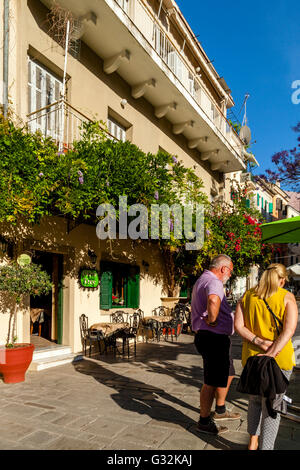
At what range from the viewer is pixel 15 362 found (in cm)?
567

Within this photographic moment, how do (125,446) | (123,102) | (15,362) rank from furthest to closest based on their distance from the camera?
1. (123,102)
2. (15,362)
3. (125,446)

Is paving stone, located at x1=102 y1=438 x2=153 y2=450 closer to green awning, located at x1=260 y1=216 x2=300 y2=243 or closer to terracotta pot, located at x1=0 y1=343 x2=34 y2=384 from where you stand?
terracotta pot, located at x1=0 y1=343 x2=34 y2=384

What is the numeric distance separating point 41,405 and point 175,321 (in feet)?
19.4

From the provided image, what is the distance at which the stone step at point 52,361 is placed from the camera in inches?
262

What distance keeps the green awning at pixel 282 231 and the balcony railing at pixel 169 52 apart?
19.9 ft

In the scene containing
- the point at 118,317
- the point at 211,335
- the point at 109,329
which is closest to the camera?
the point at 211,335

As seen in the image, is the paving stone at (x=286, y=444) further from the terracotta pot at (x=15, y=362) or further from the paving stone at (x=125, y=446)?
the terracotta pot at (x=15, y=362)

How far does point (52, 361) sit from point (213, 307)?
448cm

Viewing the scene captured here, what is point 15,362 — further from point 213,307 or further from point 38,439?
point 213,307

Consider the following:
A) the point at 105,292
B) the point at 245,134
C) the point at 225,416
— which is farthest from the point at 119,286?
the point at 245,134

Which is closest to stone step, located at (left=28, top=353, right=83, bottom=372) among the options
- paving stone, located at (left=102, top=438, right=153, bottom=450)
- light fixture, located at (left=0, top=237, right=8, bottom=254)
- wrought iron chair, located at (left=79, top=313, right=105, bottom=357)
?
wrought iron chair, located at (left=79, top=313, right=105, bottom=357)

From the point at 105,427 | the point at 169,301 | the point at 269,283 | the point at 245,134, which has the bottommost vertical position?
the point at 105,427

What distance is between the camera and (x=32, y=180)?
5.64 meters

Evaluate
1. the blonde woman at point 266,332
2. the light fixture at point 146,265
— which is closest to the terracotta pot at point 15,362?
the blonde woman at point 266,332
